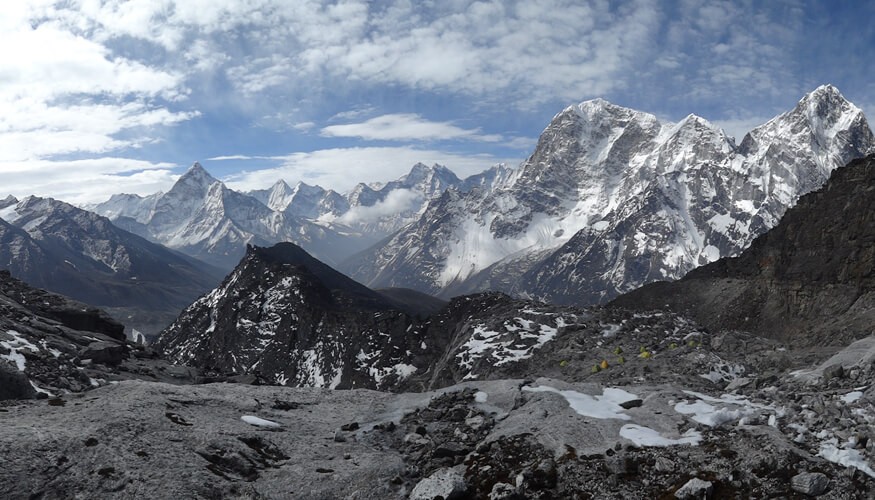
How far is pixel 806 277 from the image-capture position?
13288 centimetres

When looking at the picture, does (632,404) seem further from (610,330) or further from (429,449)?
(610,330)

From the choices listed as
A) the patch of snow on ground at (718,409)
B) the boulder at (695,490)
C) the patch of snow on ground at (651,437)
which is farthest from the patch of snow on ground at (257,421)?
the patch of snow on ground at (718,409)

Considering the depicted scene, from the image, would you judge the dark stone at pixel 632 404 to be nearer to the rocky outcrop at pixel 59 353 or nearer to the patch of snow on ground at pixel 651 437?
the patch of snow on ground at pixel 651 437

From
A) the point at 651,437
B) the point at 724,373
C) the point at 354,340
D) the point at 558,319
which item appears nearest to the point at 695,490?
the point at 651,437

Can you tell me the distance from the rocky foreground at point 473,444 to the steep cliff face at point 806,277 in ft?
264

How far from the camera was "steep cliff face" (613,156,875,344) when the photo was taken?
11706 centimetres

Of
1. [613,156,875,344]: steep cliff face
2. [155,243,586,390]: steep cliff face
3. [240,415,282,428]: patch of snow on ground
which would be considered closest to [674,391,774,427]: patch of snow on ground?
[240,415,282,428]: patch of snow on ground

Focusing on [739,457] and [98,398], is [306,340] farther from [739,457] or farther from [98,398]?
[739,457]

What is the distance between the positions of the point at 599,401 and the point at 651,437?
285 inches

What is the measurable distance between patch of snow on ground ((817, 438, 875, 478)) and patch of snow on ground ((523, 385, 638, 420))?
8.98m

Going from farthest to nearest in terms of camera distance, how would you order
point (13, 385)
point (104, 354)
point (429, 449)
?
1. point (104, 354)
2. point (13, 385)
3. point (429, 449)

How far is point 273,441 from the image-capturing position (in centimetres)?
2986

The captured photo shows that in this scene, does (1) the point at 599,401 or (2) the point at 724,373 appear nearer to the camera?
(1) the point at 599,401

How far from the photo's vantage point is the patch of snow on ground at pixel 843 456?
69.5 ft
